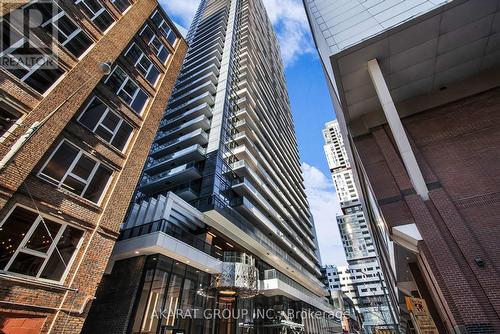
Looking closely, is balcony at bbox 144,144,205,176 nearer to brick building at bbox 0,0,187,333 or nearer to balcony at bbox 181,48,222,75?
brick building at bbox 0,0,187,333

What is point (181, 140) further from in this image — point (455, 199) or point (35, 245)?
point (455, 199)

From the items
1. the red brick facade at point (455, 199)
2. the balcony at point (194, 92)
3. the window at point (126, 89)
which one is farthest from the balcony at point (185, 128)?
the red brick facade at point (455, 199)

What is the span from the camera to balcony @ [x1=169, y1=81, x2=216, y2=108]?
3747 centimetres

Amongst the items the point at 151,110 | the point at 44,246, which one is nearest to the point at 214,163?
the point at 151,110

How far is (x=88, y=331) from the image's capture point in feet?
42.8

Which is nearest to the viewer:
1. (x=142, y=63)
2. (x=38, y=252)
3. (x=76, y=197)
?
(x=38, y=252)

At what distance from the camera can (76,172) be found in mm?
9875

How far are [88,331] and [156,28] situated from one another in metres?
19.3

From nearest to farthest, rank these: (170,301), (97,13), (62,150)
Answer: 1. (62,150)
2. (97,13)
3. (170,301)

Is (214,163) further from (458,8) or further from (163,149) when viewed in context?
(458,8)

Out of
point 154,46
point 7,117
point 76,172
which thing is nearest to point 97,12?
point 154,46

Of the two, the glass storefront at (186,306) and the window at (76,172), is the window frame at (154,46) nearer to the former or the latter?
the window at (76,172)

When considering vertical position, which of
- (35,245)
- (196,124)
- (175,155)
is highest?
(196,124)

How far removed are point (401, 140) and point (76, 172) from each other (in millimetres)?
16157
